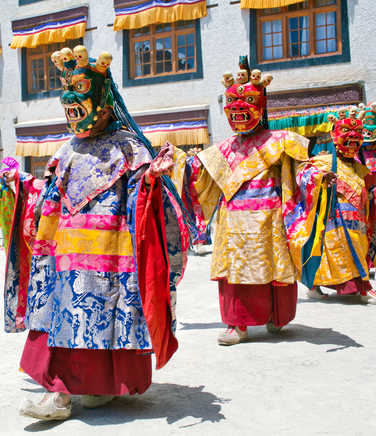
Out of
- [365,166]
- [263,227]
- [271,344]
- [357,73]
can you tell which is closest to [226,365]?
[271,344]

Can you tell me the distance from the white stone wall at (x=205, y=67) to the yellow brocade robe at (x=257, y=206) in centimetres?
759

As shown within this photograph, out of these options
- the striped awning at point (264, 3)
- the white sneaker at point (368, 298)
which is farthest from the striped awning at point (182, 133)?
the white sneaker at point (368, 298)

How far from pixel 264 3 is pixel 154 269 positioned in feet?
33.3

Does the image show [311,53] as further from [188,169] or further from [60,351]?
[60,351]

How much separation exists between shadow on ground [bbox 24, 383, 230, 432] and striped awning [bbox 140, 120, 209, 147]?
9620mm

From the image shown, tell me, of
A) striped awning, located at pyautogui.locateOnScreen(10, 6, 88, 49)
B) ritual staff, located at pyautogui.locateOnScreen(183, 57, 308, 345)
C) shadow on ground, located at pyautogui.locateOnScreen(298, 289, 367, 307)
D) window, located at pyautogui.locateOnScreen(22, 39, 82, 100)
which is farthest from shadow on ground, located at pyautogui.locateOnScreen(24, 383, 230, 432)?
window, located at pyautogui.locateOnScreen(22, 39, 82, 100)

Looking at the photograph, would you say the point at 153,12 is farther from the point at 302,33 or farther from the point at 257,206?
the point at 257,206

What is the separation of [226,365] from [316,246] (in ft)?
3.60

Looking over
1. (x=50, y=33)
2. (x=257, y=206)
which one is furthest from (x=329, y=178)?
(x=50, y=33)

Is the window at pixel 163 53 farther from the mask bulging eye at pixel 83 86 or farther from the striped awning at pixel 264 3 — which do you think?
the mask bulging eye at pixel 83 86

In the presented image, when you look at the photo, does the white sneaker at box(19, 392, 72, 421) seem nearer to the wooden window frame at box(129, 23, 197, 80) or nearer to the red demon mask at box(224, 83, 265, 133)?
the red demon mask at box(224, 83, 265, 133)

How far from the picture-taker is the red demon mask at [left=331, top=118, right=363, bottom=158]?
19.2ft

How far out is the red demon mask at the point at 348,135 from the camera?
5.84 metres

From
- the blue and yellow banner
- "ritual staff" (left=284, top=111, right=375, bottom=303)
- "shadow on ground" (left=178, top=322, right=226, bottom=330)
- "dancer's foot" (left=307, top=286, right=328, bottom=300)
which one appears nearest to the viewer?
"shadow on ground" (left=178, top=322, right=226, bottom=330)
